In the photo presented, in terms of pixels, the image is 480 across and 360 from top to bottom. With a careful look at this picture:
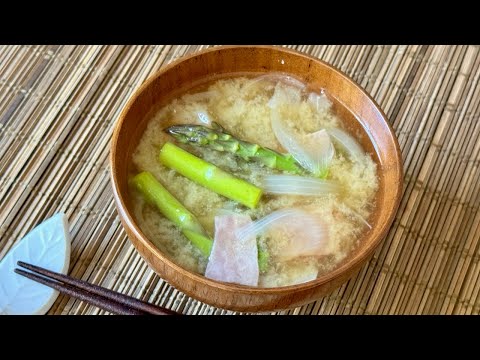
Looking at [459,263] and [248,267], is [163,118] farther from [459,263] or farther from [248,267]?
[459,263]

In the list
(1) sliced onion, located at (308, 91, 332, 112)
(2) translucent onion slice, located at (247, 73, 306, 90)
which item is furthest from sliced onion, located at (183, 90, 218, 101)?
(1) sliced onion, located at (308, 91, 332, 112)

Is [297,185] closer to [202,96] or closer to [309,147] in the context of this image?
[309,147]

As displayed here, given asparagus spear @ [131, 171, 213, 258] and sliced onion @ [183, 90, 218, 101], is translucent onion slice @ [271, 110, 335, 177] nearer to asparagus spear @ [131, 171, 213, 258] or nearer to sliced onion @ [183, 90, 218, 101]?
sliced onion @ [183, 90, 218, 101]

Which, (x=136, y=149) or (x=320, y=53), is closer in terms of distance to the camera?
(x=136, y=149)

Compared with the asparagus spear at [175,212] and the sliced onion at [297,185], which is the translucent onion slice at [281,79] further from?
the asparagus spear at [175,212]

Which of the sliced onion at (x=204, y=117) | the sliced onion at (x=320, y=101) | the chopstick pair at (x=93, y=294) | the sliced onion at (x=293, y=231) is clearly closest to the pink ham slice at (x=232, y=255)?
the sliced onion at (x=293, y=231)

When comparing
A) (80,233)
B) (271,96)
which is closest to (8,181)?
(80,233)
